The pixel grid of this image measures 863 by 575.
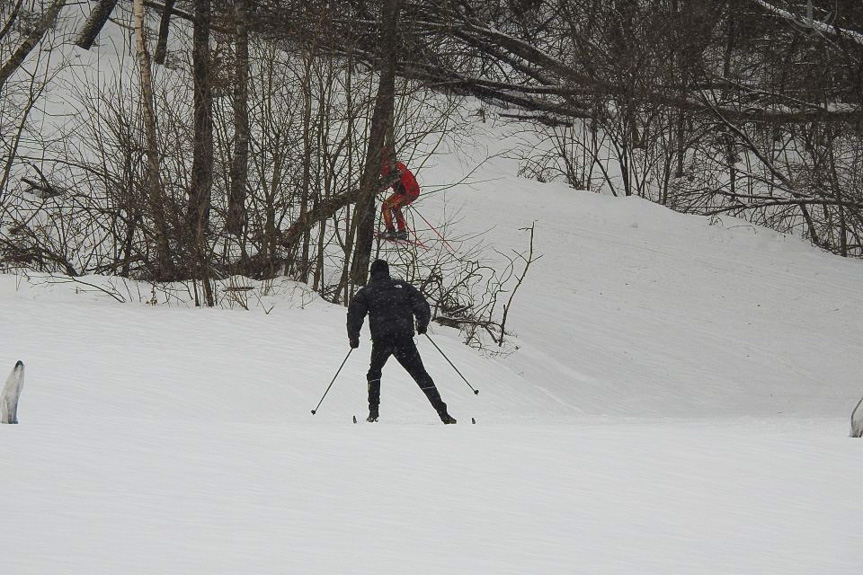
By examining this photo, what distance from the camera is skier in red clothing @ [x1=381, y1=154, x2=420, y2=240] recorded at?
17.9 meters

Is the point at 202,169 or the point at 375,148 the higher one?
the point at 375,148

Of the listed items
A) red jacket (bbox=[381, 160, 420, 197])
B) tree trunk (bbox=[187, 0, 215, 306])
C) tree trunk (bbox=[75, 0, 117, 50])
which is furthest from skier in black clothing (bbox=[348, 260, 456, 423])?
tree trunk (bbox=[75, 0, 117, 50])

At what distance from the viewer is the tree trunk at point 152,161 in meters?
16.8

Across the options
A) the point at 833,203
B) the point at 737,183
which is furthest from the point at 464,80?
the point at 833,203

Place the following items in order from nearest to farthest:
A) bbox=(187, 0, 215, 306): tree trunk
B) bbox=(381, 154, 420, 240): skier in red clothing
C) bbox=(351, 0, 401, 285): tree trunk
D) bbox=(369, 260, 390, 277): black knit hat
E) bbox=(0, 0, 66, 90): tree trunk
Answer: bbox=(369, 260, 390, 277): black knit hat → bbox=(187, 0, 215, 306): tree trunk → bbox=(351, 0, 401, 285): tree trunk → bbox=(381, 154, 420, 240): skier in red clothing → bbox=(0, 0, 66, 90): tree trunk

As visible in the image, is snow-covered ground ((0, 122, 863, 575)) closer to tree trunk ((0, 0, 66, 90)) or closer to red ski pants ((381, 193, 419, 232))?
red ski pants ((381, 193, 419, 232))

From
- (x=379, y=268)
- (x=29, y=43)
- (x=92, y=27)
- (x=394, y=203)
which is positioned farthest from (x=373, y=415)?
(x=92, y=27)

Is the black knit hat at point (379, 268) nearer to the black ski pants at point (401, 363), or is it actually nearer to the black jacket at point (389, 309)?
the black jacket at point (389, 309)

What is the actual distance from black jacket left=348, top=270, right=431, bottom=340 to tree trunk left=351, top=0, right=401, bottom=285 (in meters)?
6.24

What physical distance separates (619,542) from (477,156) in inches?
941

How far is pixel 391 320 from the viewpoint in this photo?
10977mm

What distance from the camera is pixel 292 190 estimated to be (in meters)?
17.7

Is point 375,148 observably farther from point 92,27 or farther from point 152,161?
point 92,27

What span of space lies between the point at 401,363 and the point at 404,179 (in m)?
7.38
